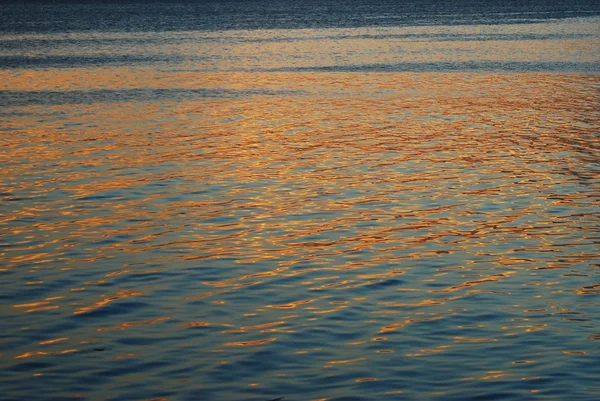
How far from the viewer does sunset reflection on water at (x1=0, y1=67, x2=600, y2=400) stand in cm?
1262

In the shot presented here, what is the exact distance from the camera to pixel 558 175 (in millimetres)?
23984

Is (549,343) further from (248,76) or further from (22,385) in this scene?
(248,76)

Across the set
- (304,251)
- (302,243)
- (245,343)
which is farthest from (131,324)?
(302,243)

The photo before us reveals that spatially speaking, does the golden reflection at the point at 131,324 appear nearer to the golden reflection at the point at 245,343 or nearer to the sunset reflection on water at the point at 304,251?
the sunset reflection on water at the point at 304,251

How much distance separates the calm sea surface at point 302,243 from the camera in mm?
12422

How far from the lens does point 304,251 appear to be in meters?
17.8

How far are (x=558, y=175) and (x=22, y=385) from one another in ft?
49.1

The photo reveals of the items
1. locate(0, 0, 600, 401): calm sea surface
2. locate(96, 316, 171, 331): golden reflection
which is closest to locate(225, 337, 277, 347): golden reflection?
locate(0, 0, 600, 401): calm sea surface

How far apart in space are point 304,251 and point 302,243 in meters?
0.59

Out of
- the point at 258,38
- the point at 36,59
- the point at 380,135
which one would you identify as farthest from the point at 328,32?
the point at 380,135

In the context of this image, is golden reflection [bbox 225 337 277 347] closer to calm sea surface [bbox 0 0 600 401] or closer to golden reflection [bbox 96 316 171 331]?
calm sea surface [bbox 0 0 600 401]

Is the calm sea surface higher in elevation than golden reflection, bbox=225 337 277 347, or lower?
higher

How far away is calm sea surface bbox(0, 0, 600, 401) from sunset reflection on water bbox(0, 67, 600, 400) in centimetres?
5

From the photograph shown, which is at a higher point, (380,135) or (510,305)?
(380,135)
